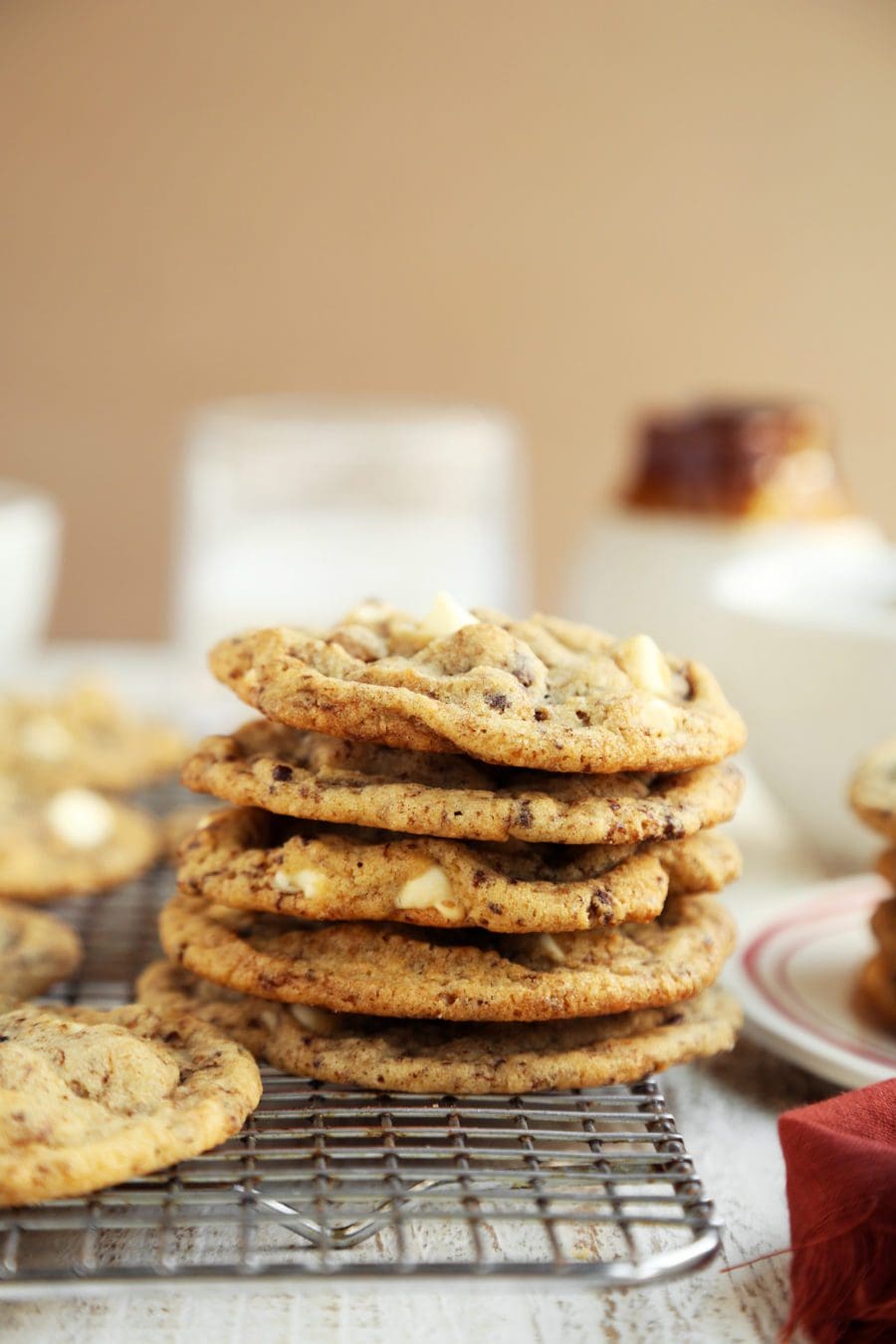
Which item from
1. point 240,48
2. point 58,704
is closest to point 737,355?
point 240,48

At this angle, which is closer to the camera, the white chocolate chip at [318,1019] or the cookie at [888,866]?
the white chocolate chip at [318,1019]

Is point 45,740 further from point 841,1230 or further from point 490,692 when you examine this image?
point 841,1230

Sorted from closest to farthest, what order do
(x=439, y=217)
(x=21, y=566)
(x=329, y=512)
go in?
(x=21, y=566) < (x=329, y=512) < (x=439, y=217)

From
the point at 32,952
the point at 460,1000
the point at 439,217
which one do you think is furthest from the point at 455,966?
the point at 439,217

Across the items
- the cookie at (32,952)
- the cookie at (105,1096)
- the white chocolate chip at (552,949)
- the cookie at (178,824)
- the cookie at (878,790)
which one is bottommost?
the cookie at (178,824)

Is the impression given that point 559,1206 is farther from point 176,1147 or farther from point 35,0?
point 35,0

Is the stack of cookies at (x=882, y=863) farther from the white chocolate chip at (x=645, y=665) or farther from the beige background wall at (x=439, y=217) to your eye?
the beige background wall at (x=439, y=217)

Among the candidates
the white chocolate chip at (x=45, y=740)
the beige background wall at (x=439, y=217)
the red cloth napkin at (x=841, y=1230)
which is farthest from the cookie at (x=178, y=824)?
the beige background wall at (x=439, y=217)

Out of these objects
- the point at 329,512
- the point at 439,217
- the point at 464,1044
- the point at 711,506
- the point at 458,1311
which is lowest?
the point at 458,1311
